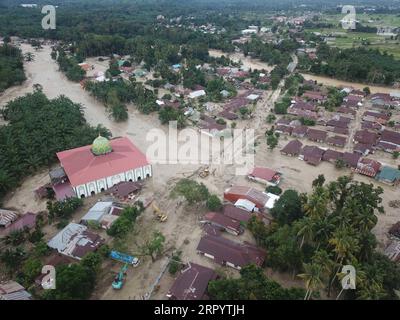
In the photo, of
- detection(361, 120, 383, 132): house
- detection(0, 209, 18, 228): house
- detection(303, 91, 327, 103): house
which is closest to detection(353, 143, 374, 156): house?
detection(361, 120, 383, 132): house

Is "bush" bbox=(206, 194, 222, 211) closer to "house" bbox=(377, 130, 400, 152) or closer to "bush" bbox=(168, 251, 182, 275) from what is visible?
"bush" bbox=(168, 251, 182, 275)

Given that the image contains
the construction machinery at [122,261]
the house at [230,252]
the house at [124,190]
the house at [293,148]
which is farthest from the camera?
the house at [293,148]

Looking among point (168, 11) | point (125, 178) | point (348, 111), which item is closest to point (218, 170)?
point (125, 178)

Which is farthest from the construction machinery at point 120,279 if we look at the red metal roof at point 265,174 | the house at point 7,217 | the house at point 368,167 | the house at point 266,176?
the house at point 368,167

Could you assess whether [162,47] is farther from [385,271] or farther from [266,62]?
[385,271]

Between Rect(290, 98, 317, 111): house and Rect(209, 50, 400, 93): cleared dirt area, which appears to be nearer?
Rect(290, 98, 317, 111): house

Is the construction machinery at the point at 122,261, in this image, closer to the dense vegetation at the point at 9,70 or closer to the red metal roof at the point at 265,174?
the red metal roof at the point at 265,174

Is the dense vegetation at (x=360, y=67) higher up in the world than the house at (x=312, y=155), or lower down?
higher up

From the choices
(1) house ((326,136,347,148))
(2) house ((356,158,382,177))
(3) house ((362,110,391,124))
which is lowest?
(2) house ((356,158,382,177))
